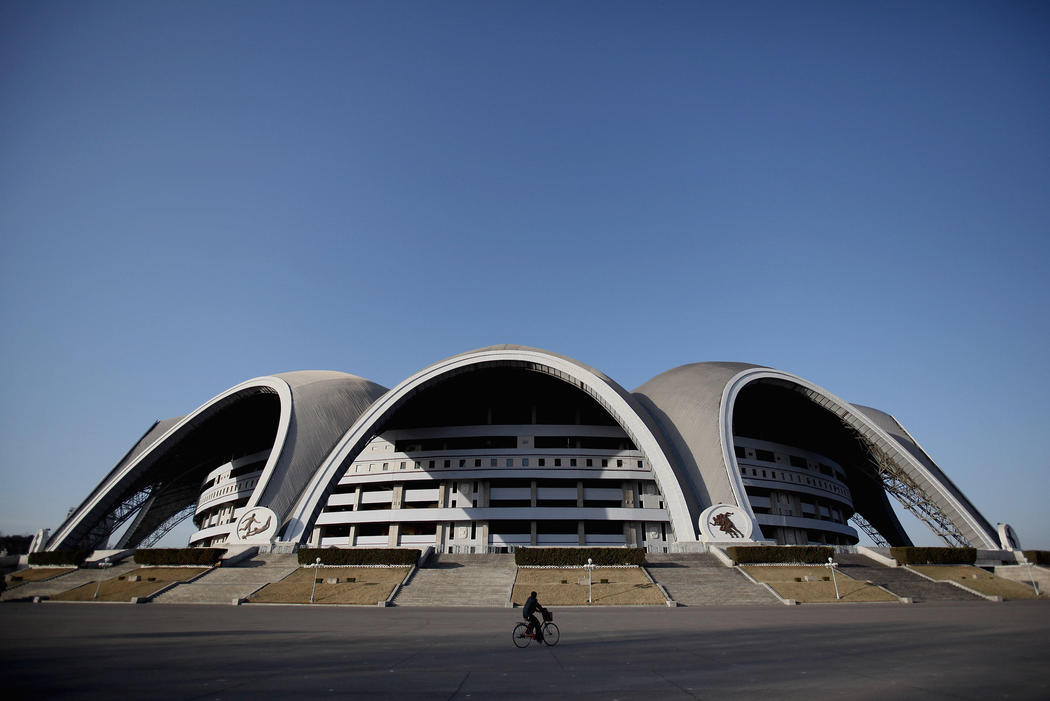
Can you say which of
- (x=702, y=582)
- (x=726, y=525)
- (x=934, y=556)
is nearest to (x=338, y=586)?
(x=702, y=582)

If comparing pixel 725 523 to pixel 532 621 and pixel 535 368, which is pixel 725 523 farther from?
pixel 532 621

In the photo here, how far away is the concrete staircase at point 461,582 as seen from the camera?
84.2ft

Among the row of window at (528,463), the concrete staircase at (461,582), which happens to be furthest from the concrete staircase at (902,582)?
A: the concrete staircase at (461,582)

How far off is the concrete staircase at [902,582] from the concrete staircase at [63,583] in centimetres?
4135

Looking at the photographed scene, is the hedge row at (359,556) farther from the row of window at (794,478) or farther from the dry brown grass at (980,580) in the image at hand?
the row of window at (794,478)

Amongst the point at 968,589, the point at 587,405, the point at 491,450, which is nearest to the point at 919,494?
→ the point at 968,589

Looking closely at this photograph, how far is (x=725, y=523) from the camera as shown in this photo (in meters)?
34.8

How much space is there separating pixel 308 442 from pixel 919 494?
47307 mm

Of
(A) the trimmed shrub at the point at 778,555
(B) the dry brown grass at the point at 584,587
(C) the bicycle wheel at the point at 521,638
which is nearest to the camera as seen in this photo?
(C) the bicycle wheel at the point at 521,638

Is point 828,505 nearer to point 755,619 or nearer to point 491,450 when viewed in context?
point 491,450

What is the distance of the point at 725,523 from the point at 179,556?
3241 cm

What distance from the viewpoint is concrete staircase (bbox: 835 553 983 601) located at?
27484 mm

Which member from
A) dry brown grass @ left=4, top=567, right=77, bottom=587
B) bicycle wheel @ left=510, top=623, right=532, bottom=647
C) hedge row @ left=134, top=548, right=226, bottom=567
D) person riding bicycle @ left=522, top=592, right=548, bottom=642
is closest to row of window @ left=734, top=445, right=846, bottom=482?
bicycle wheel @ left=510, top=623, right=532, bottom=647

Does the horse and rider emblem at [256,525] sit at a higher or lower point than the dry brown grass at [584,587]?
higher
